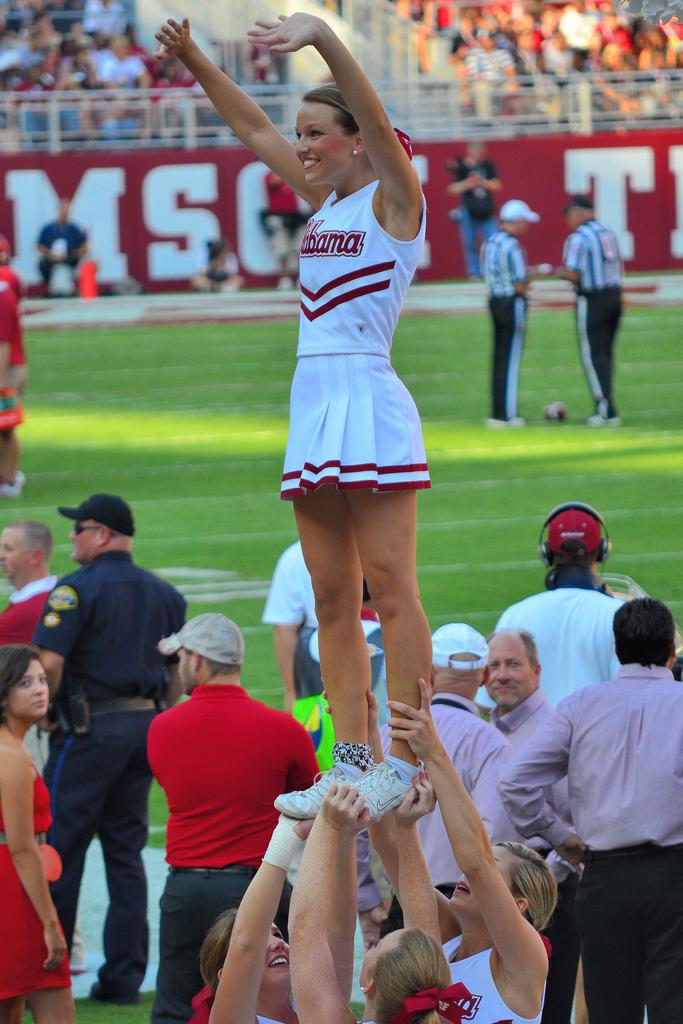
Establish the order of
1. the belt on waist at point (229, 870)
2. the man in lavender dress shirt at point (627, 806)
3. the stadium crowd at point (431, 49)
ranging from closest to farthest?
the man in lavender dress shirt at point (627, 806)
the belt on waist at point (229, 870)
the stadium crowd at point (431, 49)

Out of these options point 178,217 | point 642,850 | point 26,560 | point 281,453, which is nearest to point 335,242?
point 642,850

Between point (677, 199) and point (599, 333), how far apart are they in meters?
12.4

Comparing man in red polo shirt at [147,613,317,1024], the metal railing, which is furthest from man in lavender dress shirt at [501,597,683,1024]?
the metal railing

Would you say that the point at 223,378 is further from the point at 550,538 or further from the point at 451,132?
the point at 550,538

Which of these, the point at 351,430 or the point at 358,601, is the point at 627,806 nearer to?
the point at 358,601

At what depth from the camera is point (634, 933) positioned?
196 inches

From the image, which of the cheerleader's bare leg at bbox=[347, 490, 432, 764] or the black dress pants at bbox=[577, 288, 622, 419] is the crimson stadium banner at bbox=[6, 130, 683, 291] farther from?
the cheerleader's bare leg at bbox=[347, 490, 432, 764]

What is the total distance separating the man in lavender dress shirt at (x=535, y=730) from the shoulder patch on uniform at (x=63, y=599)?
170 centimetres

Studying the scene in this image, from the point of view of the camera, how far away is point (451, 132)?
94.4 ft

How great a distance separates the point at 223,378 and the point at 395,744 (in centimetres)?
1664

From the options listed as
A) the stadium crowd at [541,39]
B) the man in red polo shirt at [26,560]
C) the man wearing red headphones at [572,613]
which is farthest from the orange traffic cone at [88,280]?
the man wearing red headphones at [572,613]

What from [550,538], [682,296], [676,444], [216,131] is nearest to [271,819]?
[550,538]

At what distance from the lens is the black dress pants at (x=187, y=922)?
576 centimetres

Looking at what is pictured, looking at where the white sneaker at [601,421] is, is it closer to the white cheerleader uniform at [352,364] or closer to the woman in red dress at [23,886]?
the woman in red dress at [23,886]
